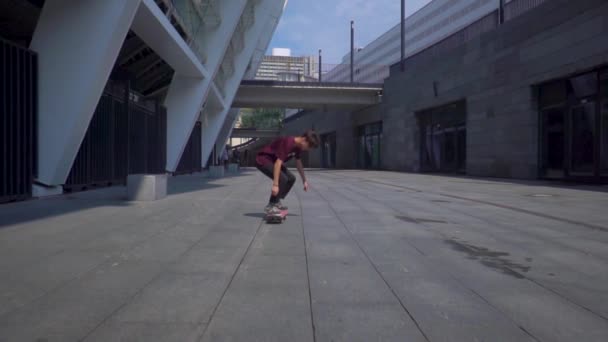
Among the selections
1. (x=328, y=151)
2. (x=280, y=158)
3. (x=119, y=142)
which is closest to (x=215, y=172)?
(x=119, y=142)

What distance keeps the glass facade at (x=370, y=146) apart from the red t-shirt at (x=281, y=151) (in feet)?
103

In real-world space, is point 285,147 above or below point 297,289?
above

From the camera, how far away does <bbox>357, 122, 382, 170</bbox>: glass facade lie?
3878 centimetres

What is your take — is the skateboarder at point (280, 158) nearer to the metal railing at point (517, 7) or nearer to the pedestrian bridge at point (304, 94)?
the metal railing at point (517, 7)

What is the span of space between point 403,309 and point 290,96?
3301 cm

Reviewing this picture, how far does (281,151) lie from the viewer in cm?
690

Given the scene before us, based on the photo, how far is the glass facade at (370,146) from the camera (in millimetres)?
38781

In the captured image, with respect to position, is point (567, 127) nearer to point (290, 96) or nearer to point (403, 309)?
point (403, 309)

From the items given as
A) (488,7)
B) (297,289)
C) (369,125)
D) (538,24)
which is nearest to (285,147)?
(297,289)

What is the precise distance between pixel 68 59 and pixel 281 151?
232 inches

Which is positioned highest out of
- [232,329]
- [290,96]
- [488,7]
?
[488,7]

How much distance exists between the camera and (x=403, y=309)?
123 inches

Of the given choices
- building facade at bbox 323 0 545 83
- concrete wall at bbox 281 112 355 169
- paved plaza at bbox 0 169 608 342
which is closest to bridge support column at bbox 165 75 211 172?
paved plaza at bbox 0 169 608 342

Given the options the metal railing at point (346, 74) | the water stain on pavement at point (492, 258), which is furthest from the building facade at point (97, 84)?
the metal railing at point (346, 74)
